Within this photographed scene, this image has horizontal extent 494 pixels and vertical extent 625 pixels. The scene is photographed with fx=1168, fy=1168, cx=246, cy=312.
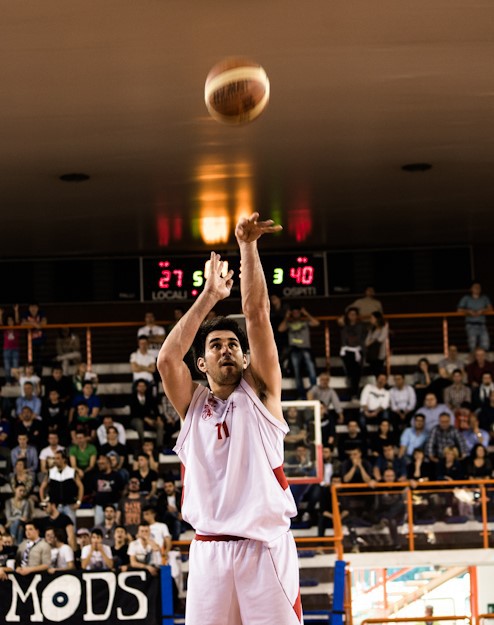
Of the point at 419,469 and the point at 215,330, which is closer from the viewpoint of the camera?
the point at 215,330


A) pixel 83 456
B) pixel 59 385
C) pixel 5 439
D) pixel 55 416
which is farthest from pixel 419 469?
pixel 5 439

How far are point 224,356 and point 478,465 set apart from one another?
466 inches

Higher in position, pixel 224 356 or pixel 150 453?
pixel 224 356

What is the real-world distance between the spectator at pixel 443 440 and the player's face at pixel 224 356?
465 inches

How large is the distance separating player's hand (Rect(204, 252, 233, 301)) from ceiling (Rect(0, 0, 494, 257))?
4.29 meters

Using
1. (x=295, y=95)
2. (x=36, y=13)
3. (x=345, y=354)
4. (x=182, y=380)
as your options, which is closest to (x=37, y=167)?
(x=295, y=95)

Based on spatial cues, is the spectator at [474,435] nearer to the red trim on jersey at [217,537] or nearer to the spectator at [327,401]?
the spectator at [327,401]

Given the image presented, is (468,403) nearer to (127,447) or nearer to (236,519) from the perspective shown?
(127,447)

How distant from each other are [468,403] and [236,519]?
13.7 meters

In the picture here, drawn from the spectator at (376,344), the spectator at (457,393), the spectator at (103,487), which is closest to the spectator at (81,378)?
the spectator at (103,487)

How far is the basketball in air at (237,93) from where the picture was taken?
8.25 m

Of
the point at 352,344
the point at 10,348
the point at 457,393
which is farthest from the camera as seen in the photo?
the point at 10,348

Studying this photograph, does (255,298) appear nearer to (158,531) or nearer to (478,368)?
(158,531)

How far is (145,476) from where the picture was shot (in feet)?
55.3
